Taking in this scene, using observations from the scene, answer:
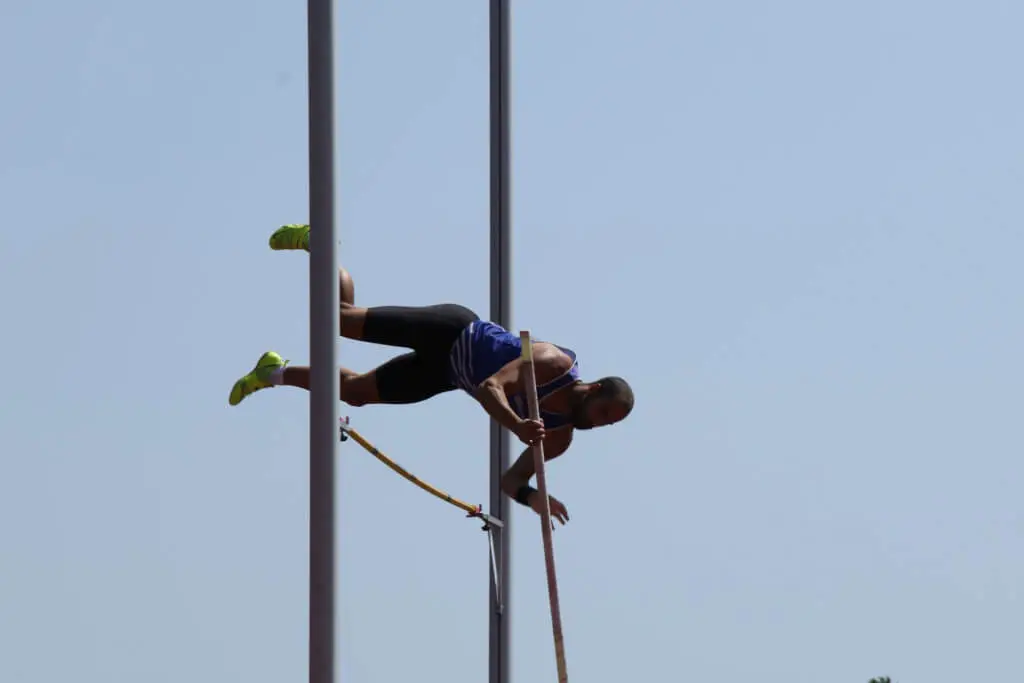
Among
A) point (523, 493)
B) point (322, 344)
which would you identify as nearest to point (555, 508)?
point (523, 493)

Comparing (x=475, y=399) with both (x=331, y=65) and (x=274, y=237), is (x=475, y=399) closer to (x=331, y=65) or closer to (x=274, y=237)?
(x=274, y=237)

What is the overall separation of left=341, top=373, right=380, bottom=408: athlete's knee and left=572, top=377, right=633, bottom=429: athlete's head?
0.98 meters

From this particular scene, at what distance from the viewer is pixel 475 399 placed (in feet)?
34.0

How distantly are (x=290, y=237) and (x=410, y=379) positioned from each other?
0.85 m

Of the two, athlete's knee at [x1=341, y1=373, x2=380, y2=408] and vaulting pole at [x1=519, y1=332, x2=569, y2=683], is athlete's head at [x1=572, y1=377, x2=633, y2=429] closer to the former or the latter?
vaulting pole at [x1=519, y1=332, x2=569, y2=683]

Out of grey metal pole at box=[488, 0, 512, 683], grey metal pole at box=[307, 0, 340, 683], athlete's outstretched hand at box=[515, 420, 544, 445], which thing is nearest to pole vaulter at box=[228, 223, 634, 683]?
athlete's outstretched hand at box=[515, 420, 544, 445]

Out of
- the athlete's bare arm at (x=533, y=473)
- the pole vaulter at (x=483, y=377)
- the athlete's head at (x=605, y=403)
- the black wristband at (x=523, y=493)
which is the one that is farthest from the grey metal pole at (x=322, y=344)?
the black wristband at (x=523, y=493)

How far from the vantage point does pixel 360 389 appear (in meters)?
10.5

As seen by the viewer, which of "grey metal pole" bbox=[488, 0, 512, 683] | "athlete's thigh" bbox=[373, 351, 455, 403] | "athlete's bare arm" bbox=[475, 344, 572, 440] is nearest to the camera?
"athlete's bare arm" bbox=[475, 344, 572, 440]

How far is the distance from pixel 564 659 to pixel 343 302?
184 centimetres

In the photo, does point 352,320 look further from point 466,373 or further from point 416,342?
point 466,373

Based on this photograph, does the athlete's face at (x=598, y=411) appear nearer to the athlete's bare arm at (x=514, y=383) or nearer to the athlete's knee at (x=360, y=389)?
the athlete's bare arm at (x=514, y=383)

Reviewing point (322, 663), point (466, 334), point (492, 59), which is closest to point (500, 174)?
point (492, 59)

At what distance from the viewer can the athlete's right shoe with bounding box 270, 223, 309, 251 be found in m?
10.2
